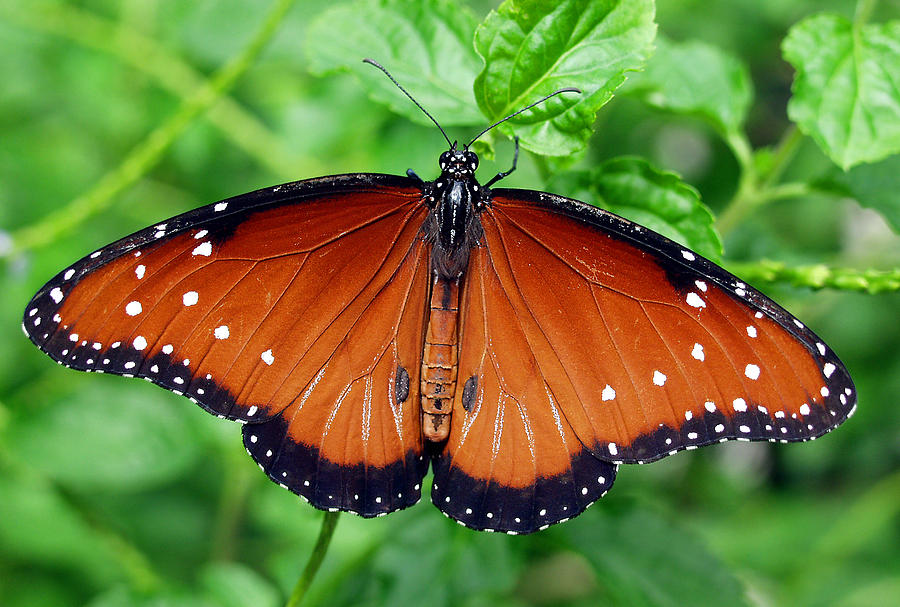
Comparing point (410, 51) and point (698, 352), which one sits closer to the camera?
point (698, 352)

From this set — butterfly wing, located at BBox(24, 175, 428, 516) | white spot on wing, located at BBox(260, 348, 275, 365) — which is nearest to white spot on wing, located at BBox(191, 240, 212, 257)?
butterfly wing, located at BBox(24, 175, 428, 516)

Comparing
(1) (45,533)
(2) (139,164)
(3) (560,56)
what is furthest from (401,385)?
(1) (45,533)

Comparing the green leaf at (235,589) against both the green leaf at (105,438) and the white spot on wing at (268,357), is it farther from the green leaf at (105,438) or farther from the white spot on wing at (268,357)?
the white spot on wing at (268,357)

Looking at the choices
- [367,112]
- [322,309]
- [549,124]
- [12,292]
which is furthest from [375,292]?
[12,292]

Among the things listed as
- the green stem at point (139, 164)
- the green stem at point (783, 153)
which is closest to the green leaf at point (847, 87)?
the green stem at point (783, 153)

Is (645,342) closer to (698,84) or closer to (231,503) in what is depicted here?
(698,84)

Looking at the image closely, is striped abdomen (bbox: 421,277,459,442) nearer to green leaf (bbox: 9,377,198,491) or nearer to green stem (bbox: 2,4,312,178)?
green leaf (bbox: 9,377,198,491)
